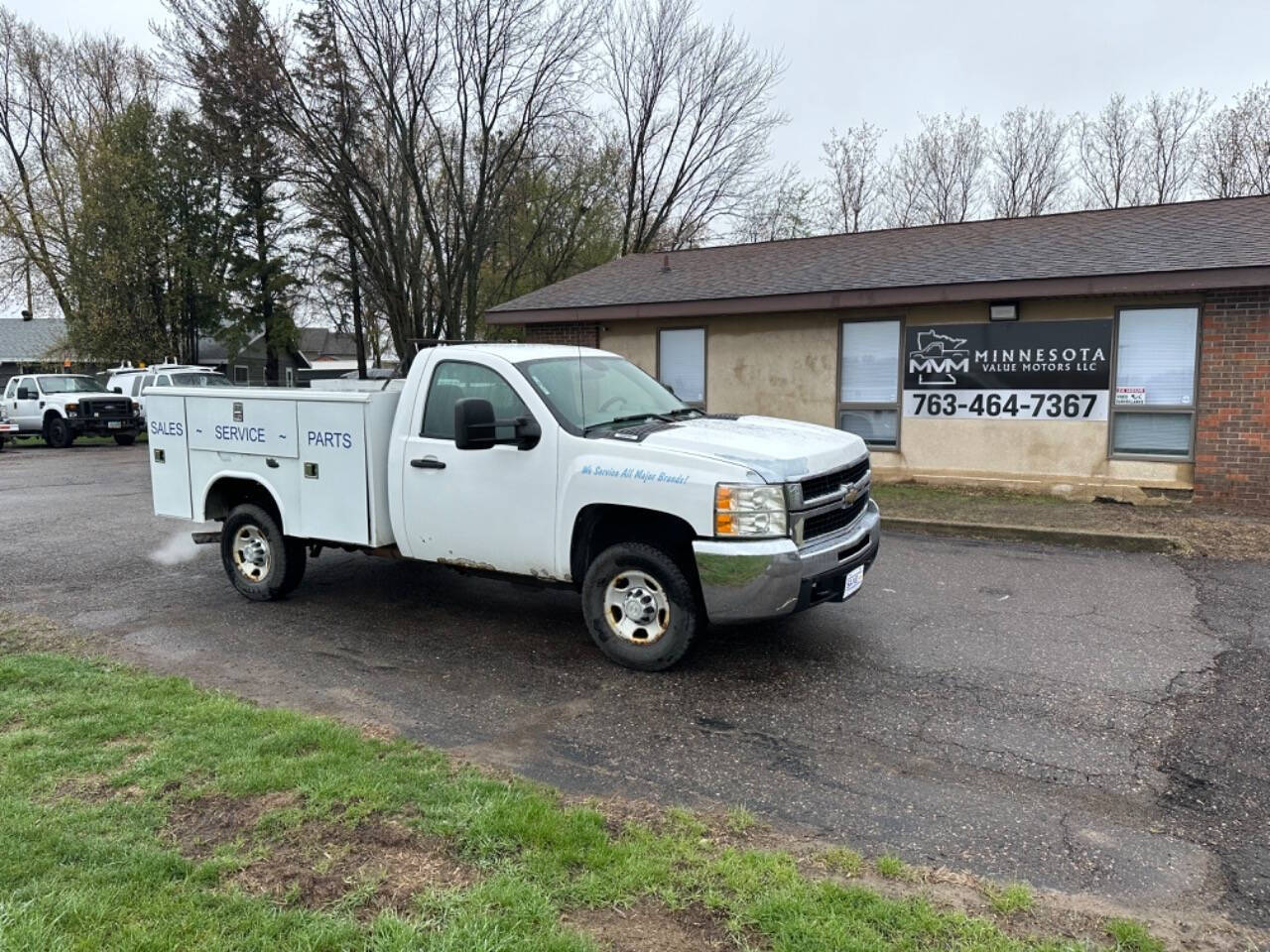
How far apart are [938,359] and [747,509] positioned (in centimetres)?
853

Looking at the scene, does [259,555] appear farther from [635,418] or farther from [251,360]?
[251,360]

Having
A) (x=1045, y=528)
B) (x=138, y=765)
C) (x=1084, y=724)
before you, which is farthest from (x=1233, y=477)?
(x=138, y=765)

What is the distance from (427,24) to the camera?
21.5m

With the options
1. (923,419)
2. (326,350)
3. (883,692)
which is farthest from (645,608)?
(326,350)

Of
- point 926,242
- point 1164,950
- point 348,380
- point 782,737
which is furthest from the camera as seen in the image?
point 926,242

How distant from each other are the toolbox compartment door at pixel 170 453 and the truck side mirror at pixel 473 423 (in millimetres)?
3088

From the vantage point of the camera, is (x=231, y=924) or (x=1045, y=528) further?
(x=1045, y=528)

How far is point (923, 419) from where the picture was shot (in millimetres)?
12445

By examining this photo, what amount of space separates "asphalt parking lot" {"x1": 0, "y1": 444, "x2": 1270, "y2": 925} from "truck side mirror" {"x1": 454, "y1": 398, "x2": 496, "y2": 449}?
1.42 meters

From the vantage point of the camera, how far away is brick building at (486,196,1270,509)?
1049 cm

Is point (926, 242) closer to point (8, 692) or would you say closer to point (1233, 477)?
point (1233, 477)

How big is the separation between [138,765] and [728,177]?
3244 centimetres

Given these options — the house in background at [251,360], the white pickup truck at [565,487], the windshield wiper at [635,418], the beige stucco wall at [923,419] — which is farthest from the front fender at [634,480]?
the house in background at [251,360]

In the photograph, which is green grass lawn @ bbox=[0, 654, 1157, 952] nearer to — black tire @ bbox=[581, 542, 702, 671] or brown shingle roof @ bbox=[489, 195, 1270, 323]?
black tire @ bbox=[581, 542, 702, 671]
